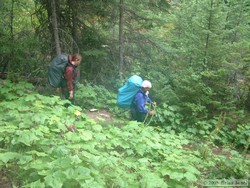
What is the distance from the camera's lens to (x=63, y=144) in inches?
193

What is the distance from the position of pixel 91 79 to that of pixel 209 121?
4.77 meters

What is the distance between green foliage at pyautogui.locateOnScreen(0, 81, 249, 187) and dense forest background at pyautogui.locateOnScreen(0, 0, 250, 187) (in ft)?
6.93

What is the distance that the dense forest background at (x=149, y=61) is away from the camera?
9.70 m

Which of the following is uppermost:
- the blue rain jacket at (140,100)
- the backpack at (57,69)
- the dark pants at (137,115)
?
the backpack at (57,69)

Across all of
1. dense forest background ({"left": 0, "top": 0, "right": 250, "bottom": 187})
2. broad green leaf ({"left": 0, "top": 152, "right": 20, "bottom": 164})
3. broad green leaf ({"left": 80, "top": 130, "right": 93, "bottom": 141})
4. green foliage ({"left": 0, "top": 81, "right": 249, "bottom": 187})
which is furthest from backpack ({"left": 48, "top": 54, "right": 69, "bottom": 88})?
broad green leaf ({"left": 0, "top": 152, "right": 20, "bottom": 164})

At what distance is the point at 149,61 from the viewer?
12.3m

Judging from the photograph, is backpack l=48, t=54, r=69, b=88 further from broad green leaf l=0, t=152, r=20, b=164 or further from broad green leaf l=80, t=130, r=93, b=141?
broad green leaf l=0, t=152, r=20, b=164

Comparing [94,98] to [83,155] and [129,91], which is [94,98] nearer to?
[129,91]

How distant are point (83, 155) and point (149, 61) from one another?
8330 millimetres

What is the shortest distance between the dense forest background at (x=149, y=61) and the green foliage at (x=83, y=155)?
2112 millimetres

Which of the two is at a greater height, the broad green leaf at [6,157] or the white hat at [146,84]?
the white hat at [146,84]

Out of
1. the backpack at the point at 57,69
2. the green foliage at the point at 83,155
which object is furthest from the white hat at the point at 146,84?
the backpack at the point at 57,69

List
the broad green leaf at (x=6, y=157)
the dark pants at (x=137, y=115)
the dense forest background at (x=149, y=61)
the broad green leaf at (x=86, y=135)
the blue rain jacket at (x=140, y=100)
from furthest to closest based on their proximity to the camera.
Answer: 1. the dense forest background at (x=149, y=61)
2. the dark pants at (x=137, y=115)
3. the blue rain jacket at (x=140, y=100)
4. the broad green leaf at (x=86, y=135)
5. the broad green leaf at (x=6, y=157)

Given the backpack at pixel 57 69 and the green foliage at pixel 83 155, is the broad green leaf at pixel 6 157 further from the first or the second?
the backpack at pixel 57 69
